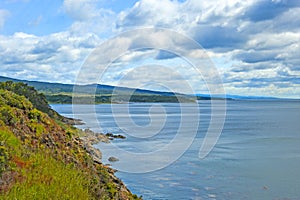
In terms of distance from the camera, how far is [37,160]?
37.8 feet

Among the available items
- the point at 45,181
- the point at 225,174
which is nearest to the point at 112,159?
the point at 225,174

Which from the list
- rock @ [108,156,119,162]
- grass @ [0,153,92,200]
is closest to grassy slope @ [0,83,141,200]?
grass @ [0,153,92,200]

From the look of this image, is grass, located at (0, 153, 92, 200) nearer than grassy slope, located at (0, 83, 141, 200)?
Yes

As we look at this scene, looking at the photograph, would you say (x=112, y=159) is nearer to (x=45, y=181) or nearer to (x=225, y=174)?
(x=225, y=174)

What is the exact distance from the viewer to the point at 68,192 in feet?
33.3

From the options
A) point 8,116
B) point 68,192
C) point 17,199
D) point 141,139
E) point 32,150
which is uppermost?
point 141,139

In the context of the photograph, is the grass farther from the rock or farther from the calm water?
the rock

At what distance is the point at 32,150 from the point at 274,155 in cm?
3969

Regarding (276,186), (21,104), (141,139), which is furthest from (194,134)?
(21,104)

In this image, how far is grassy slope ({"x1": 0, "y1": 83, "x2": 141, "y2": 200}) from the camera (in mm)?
9516

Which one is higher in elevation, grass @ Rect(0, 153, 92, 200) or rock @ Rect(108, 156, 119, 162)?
rock @ Rect(108, 156, 119, 162)

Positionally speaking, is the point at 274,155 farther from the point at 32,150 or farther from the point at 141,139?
the point at 32,150

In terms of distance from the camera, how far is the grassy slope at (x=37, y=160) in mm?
9516

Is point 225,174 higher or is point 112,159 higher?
point 112,159
